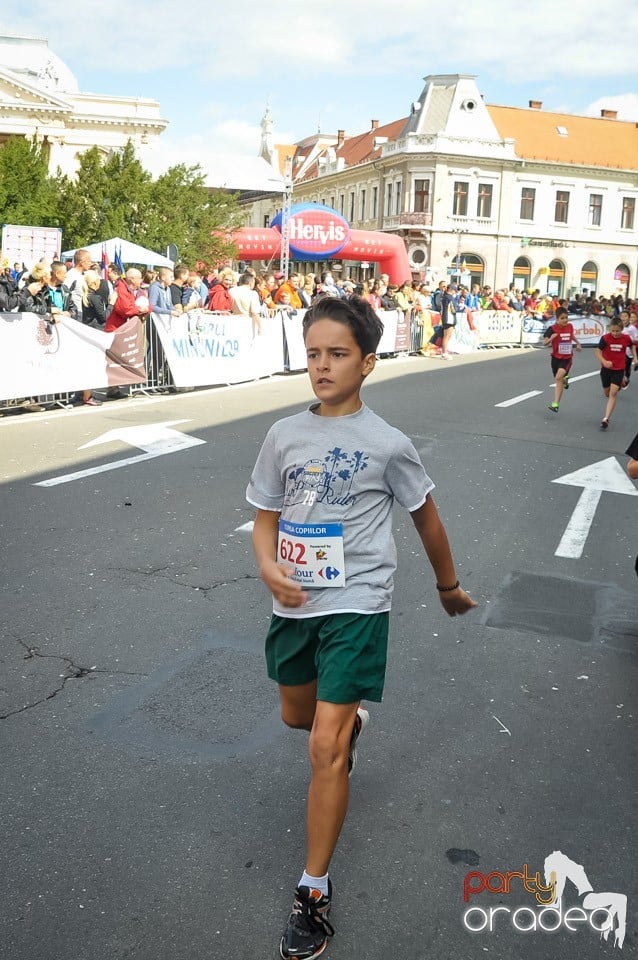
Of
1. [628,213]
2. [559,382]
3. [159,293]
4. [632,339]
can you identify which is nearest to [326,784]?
[559,382]

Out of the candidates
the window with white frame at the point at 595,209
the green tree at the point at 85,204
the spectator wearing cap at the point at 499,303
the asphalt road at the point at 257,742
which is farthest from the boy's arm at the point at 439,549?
the window with white frame at the point at 595,209

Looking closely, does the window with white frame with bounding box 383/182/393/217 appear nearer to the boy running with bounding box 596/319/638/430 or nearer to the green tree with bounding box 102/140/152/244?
the green tree with bounding box 102/140/152/244

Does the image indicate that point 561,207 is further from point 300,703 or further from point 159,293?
point 300,703

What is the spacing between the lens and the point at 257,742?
398 centimetres

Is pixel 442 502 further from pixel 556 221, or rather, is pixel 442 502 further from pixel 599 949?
pixel 556 221

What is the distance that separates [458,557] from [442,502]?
1.62 meters

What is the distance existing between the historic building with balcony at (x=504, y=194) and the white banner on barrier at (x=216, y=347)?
48.2m

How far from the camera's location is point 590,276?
2928 inches

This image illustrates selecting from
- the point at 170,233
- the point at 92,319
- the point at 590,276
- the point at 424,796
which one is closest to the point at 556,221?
the point at 590,276

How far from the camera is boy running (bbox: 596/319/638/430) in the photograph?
45.7ft

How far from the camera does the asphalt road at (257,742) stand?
292 centimetres

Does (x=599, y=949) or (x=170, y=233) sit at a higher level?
(x=170, y=233)

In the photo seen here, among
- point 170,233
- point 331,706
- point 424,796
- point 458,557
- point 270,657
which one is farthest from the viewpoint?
point 170,233

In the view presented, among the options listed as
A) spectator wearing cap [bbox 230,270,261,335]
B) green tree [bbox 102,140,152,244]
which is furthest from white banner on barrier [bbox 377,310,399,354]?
green tree [bbox 102,140,152,244]
